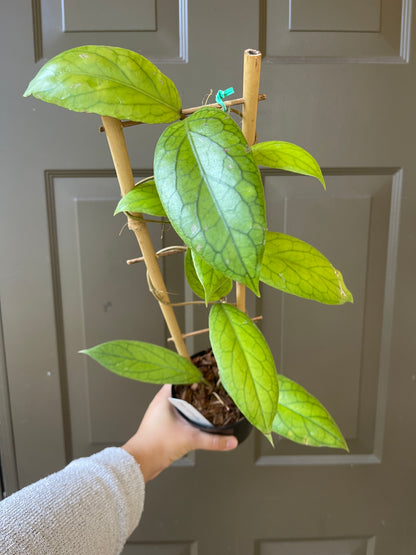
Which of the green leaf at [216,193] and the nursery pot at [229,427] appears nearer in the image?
the green leaf at [216,193]

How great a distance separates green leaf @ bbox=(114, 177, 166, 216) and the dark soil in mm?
289

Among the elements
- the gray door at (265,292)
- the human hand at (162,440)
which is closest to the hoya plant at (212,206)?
the human hand at (162,440)

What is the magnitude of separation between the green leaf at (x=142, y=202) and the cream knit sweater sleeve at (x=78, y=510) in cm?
34

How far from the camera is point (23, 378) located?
81 cm

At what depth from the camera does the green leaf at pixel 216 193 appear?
0.29 metres

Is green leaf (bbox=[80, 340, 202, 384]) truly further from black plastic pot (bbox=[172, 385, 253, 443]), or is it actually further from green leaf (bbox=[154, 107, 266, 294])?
green leaf (bbox=[154, 107, 266, 294])

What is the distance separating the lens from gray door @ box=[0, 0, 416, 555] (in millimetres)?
680

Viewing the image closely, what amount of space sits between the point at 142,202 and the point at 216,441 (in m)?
0.37

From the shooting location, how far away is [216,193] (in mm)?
304

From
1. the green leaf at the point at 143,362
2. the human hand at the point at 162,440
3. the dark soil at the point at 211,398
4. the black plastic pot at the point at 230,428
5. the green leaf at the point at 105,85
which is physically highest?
the green leaf at the point at 105,85

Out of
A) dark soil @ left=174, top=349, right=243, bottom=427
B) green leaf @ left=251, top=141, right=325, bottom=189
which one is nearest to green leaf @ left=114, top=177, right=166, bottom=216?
green leaf @ left=251, top=141, right=325, bottom=189

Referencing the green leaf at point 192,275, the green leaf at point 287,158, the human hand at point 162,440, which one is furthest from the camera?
the human hand at point 162,440

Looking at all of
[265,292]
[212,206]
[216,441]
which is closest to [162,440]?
[216,441]

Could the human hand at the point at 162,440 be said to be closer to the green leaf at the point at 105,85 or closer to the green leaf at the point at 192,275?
the green leaf at the point at 192,275
